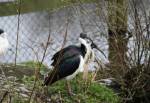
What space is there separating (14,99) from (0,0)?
167 inches

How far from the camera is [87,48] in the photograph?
208 inches

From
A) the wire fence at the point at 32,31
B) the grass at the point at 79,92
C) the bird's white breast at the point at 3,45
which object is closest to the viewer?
the grass at the point at 79,92

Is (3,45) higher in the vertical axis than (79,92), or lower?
higher

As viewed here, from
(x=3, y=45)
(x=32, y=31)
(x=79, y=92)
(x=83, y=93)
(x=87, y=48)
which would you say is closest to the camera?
(x=83, y=93)

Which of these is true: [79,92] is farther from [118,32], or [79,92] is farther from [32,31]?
[32,31]

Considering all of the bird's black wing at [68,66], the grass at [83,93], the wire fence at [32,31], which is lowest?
the grass at [83,93]

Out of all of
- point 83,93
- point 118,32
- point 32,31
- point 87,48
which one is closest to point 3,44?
point 87,48

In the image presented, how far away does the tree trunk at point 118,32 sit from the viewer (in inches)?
221

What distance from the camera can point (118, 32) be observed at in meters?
5.81

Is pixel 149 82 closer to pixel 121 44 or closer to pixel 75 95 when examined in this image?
pixel 121 44

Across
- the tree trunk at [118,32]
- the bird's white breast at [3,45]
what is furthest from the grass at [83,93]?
the bird's white breast at [3,45]

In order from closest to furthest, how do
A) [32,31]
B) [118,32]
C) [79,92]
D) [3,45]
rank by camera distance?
1. [79,92]
2. [118,32]
3. [3,45]
4. [32,31]

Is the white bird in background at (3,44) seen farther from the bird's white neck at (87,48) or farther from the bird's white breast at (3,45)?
the bird's white neck at (87,48)

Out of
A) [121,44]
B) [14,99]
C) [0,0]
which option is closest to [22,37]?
[0,0]
